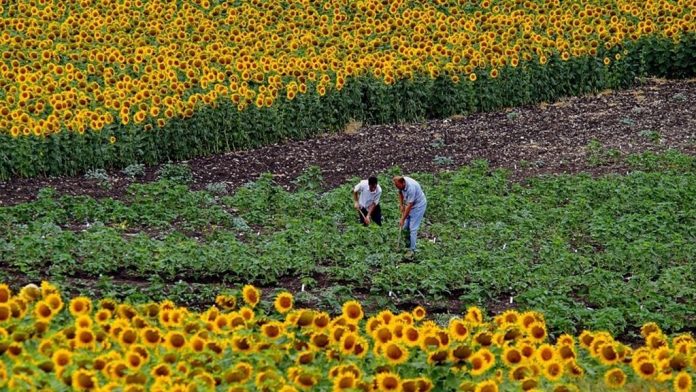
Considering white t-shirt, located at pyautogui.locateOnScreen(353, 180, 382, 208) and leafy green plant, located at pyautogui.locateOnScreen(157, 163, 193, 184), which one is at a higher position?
white t-shirt, located at pyautogui.locateOnScreen(353, 180, 382, 208)

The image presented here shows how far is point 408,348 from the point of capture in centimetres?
867

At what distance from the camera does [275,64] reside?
74.2 feet

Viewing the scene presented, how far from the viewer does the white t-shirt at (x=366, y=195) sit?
51.6ft

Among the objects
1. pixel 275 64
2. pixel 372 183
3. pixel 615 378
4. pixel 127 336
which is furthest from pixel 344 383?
pixel 275 64

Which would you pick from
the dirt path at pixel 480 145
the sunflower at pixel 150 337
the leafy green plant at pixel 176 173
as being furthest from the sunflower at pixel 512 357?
the leafy green plant at pixel 176 173

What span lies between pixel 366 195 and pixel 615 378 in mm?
7312

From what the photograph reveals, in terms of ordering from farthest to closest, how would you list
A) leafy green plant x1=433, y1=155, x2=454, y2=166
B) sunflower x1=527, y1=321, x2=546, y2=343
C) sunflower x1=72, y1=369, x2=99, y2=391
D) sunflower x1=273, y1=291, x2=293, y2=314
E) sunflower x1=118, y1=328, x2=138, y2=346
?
1. leafy green plant x1=433, y1=155, x2=454, y2=166
2. sunflower x1=273, y1=291, x2=293, y2=314
3. sunflower x1=527, y1=321, x2=546, y2=343
4. sunflower x1=118, y1=328, x2=138, y2=346
5. sunflower x1=72, y1=369, x2=99, y2=391

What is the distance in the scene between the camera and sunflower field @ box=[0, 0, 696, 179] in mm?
19969

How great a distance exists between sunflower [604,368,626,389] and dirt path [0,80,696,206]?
10.2 metres

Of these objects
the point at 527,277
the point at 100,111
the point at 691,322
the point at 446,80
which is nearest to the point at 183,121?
the point at 100,111

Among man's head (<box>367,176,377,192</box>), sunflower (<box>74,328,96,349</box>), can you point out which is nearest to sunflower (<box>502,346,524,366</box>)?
sunflower (<box>74,328,96,349</box>)

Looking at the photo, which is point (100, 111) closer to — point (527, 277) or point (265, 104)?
point (265, 104)

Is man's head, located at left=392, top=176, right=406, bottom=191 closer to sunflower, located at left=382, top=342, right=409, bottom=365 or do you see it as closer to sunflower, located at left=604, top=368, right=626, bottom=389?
sunflower, located at left=604, top=368, right=626, bottom=389

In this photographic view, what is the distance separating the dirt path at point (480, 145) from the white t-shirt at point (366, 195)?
2.86m
